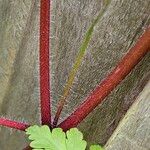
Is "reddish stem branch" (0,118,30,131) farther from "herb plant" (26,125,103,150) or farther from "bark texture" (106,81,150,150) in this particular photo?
"bark texture" (106,81,150,150)

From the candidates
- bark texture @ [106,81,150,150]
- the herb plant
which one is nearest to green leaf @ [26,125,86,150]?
the herb plant

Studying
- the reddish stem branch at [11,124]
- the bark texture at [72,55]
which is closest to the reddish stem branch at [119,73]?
the bark texture at [72,55]

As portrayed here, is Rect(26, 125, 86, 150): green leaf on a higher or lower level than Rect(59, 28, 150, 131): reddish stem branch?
lower

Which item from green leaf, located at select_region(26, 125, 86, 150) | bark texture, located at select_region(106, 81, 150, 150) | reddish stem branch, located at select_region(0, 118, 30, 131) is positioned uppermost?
bark texture, located at select_region(106, 81, 150, 150)

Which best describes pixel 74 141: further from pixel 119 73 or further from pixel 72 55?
pixel 72 55

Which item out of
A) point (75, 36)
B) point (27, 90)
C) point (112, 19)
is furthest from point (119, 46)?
point (27, 90)

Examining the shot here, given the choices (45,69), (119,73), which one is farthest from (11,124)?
(119,73)

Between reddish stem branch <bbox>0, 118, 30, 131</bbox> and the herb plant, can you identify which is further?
reddish stem branch <bbox>0, 118, 30, 131</bbox>

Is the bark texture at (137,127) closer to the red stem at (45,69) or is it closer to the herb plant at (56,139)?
the herb plant at (56,139)
